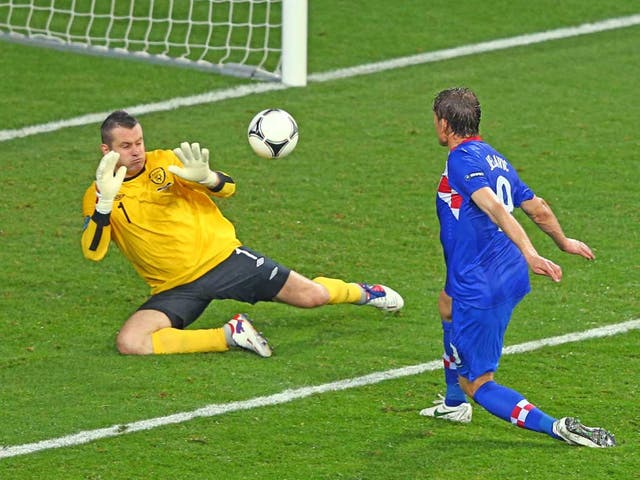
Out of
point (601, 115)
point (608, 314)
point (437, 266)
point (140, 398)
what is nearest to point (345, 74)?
point (601, 115)

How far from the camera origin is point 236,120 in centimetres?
1298

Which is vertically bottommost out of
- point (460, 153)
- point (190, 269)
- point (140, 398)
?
point (140, 398)

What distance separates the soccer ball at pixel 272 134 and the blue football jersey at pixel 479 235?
193 centimetres

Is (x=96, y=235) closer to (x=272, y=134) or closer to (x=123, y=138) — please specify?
(x=123, y=138)

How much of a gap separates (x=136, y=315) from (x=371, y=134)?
4.42m

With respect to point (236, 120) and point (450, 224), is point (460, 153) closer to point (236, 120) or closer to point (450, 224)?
point (450, 224)

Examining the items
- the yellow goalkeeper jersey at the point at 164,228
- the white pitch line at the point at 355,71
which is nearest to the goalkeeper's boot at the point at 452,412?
the yellow goalkeeper jersey at the point at 164,228

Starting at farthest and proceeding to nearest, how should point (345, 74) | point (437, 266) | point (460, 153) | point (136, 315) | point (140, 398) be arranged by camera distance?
point (345, 74)
point (437, 266)
point (136, 315)
point (140, 398)
point (460, 153)

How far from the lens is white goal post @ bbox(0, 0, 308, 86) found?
47.5 ft

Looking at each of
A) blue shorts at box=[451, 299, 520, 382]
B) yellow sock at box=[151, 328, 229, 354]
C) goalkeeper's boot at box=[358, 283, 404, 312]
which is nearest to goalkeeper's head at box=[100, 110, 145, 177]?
yellow sock at box=[151, 328, 229, 354]

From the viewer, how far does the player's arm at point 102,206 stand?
826cm

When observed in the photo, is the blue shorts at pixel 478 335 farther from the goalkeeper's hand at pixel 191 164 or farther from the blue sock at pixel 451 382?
the goalkeeper's hand at pixel 191 164

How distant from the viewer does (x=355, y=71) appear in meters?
14.3

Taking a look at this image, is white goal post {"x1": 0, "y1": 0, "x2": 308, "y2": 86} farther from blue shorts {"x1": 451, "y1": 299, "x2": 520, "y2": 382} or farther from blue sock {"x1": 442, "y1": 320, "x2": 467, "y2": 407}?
blue shorts {"x1": 451, "y1": 299, "x2": 520, "y2": 382}
